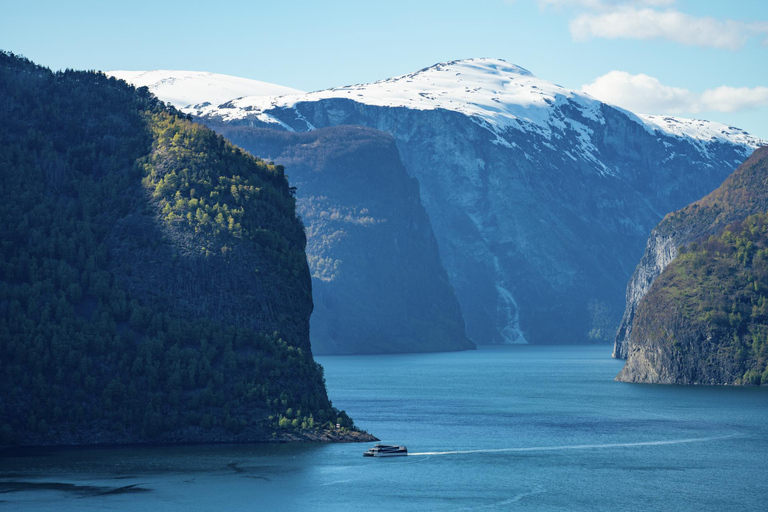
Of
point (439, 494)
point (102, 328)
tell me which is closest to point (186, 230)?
point (102, 328)

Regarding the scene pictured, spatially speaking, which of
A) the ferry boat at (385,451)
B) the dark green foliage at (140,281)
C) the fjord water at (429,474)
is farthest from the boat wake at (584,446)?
the dark green foliage at (140,281)

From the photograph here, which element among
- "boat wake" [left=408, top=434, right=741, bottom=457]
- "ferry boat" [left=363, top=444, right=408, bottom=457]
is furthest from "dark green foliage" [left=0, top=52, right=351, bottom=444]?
"boat wake" [left=408, top=434, right=741, bottom=457]

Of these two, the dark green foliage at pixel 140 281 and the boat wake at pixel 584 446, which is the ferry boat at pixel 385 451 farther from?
the dark green foliage at pixel 140 281

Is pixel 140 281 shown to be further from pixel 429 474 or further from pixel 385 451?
pixel 429 474

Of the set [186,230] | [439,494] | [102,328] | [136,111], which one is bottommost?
[439,494]

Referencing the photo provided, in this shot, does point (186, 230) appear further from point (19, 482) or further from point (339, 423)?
point (19, 482)

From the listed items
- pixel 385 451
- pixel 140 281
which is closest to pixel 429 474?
pixel 385 451
